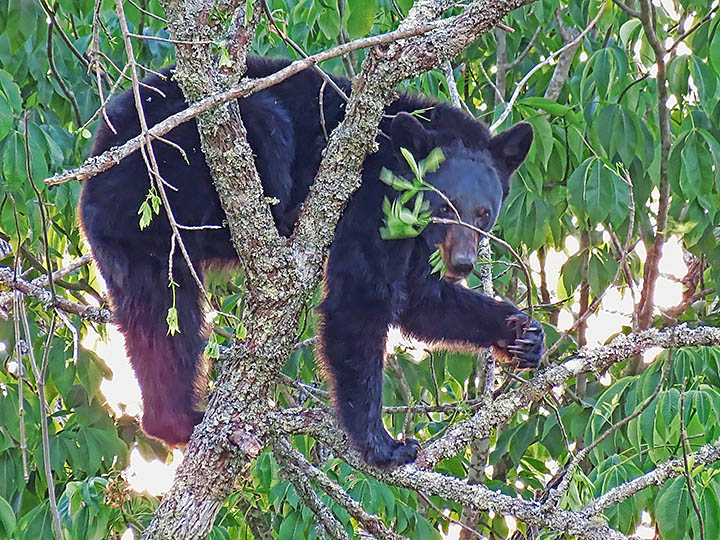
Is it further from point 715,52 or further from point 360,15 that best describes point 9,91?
point 715,52

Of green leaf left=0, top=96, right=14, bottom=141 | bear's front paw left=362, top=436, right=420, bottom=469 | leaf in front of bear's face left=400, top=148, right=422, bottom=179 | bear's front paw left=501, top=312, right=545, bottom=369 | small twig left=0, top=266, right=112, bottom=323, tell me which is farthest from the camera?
bear's front paw left=501, top=312, right=545, bottom=369

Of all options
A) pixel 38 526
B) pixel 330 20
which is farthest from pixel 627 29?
pixel 38 526

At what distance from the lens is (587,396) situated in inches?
243

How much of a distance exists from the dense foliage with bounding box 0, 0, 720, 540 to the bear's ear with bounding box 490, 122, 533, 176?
130 mm

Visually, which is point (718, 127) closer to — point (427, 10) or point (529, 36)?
point (529, 36)

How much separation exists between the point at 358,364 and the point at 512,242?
4.35 ft

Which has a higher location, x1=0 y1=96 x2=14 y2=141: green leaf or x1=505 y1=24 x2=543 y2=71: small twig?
x1=505 y1=24 x2=543 y2=71: small twig

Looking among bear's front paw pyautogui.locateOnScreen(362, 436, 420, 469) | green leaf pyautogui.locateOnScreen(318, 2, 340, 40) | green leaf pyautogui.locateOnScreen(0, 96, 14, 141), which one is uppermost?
green leaf pyautogui.locateOnScreen(318, 2, 340, 40)

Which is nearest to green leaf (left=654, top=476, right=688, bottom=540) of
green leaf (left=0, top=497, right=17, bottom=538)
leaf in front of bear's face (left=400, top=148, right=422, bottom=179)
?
leaf in front of bear's face (left=400, top=148, right=422, bottom=179)

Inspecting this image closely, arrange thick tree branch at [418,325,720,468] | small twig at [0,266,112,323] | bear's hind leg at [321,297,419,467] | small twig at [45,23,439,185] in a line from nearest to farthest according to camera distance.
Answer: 1. small twig at [45,23,439,185]
2. thick tree branch at [418,325,720,468]
3. small twig at [0,266,112,323]
4. bear's hind leg at [321,297,419,467]

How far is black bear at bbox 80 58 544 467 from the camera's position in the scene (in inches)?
149

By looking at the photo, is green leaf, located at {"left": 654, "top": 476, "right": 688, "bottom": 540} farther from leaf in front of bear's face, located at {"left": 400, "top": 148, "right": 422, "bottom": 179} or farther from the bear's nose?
leaf in front of bear's face, located at {"left": 400, "top": 148, "right": 422, "bottom": 179}

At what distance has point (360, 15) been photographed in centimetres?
349

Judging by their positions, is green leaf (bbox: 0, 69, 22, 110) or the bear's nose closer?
the bear's nose
